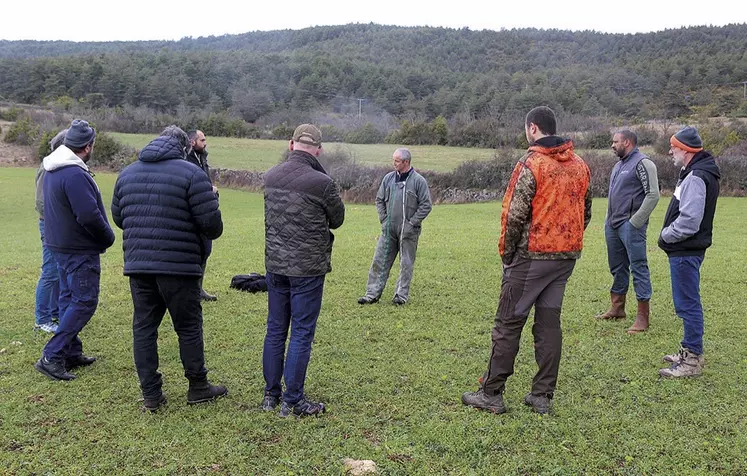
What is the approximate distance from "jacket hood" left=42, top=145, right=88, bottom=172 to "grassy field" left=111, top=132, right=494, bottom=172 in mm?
30720

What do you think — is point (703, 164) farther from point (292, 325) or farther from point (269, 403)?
point (269, 403)

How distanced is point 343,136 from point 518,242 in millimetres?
52071

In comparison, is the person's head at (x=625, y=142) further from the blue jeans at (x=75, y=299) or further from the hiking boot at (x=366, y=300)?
the blue jeans at (x=75, y=299)

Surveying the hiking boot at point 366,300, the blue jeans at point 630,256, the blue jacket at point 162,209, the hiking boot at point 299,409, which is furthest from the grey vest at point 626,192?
the blue jacket at point 162,209

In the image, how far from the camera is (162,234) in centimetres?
419

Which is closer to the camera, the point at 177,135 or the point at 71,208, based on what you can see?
the point at 177,135

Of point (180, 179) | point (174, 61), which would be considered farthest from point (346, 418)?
point (174, 61)

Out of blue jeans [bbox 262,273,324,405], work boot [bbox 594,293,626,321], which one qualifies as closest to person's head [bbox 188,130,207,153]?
blue jeans [bbox 262,273,324,405]

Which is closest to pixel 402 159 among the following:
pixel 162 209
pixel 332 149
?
pixel 162 209

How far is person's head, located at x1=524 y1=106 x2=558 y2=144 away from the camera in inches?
172

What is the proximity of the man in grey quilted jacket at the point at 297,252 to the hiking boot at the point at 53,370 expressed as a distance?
1949 mm

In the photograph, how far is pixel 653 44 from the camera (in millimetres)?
90625

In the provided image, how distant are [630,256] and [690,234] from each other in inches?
61.3

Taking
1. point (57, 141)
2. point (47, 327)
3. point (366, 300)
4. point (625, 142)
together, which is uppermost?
point (625, 142)
